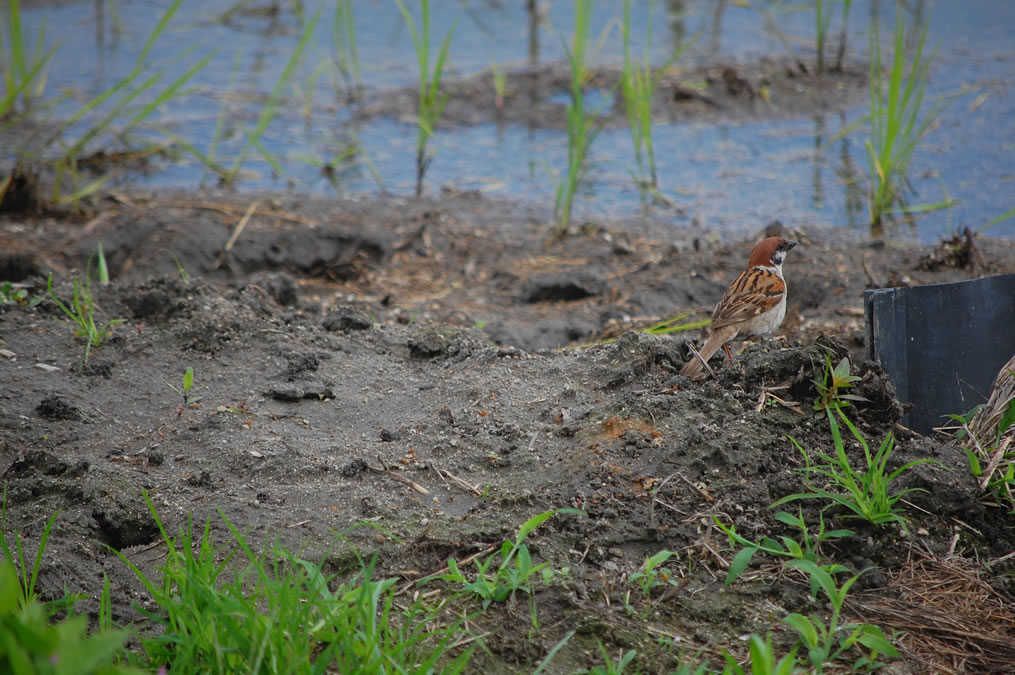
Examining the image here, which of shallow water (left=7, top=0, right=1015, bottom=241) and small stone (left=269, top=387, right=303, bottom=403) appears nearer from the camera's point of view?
small stone (left=269, top=387, right=303, bottom=403)

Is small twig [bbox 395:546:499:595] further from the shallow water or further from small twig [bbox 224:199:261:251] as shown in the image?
the shallow water

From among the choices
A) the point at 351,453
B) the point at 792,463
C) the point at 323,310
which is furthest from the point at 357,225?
the point at 792,463

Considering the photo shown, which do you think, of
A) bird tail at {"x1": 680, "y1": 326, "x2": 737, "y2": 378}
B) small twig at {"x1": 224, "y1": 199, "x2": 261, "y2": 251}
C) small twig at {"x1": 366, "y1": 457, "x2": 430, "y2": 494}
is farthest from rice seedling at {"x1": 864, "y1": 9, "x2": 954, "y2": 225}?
small twig at {"x1": 224, "y1": 199, "x2": 261, "y2": 251}

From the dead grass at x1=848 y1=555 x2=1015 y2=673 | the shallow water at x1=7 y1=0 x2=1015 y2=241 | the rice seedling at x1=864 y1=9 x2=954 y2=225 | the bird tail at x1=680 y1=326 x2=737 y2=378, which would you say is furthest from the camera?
the shallow water at x1=7 y1=0 x2=1015 y2=241

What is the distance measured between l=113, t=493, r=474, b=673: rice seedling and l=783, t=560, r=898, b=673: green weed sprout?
0.97m

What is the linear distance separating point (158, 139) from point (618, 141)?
452cm

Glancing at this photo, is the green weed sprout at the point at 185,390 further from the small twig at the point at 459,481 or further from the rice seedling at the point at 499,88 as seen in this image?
the rice seedling at the point at 499,88

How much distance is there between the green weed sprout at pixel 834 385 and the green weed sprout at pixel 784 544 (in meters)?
0.57

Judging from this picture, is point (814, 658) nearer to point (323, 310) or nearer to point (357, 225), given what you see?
point (323, 310)

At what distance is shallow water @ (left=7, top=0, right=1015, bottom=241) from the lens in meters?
7.44

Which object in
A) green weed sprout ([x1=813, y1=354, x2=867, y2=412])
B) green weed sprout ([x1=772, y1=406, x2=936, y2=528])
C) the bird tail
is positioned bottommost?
green weed sprout ([x1=772, y1=406, x2=936, y2=528])

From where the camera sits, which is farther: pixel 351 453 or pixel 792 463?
pixel 351 453

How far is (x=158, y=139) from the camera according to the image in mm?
8586

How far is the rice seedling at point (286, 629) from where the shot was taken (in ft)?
7.47
